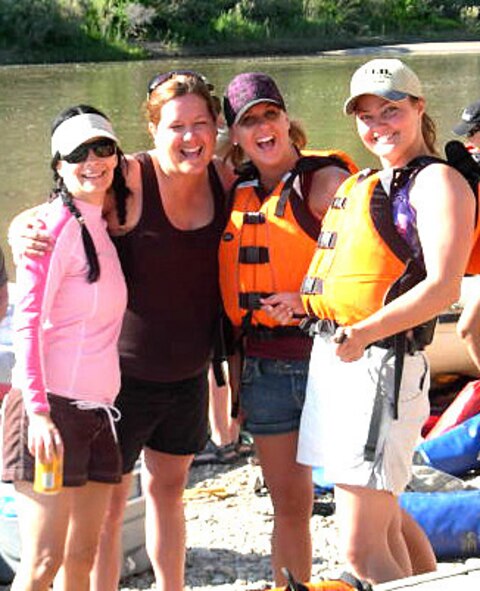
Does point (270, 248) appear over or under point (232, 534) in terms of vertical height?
over

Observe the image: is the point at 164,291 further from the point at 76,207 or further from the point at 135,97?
the point at 135,97

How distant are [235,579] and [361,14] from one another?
43.1 m

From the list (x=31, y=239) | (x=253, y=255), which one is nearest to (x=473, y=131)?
(x=253, y=255)

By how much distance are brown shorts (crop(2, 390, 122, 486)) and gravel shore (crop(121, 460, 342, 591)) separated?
113 centimetres

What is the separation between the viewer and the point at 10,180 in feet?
48.1

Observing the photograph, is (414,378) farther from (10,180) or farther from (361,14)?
(361,14)

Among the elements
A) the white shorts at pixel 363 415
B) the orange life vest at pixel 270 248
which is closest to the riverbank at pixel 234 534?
the white shorts at pixel 363 415

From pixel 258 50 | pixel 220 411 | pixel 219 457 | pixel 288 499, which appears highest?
pixel 220 411

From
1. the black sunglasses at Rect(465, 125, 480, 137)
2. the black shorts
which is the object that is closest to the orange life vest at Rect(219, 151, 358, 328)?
the black shorts

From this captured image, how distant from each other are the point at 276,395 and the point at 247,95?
71 centimetres

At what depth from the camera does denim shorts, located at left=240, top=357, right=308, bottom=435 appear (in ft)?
9.27

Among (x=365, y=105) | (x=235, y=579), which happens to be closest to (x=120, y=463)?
(x=365, y=105)

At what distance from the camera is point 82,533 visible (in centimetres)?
264

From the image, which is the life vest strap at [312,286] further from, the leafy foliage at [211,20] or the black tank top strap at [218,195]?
the leafy foliage at [211,20]
